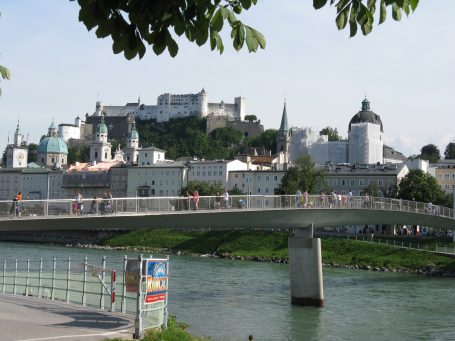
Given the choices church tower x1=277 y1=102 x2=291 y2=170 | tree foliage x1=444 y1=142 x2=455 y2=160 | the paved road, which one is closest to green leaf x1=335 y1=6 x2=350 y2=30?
the paved road

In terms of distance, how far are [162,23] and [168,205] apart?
80.2 ft

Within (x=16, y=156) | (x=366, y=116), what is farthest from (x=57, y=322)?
(x=16, y=156)

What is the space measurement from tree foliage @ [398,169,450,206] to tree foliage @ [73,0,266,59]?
7861cm

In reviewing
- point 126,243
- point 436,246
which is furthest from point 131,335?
point 126,243

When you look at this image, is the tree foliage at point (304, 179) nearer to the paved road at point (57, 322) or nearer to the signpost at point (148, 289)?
the paved road at point (57, 322)

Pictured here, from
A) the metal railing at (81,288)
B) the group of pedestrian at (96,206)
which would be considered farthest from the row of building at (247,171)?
the group of pedestrian at (96,206)

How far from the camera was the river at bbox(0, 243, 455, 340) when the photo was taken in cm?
2552

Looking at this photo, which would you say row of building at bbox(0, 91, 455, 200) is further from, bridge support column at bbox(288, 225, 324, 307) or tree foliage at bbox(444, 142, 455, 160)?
bridge support column at bbox(288, 225, 324, 307)

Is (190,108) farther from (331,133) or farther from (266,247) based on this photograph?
(266,247)

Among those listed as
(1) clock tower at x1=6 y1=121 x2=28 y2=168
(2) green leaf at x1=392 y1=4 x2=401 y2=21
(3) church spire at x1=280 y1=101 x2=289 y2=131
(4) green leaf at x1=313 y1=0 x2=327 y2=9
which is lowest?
(4) green leaf at x1=313 y1=0 x2=327 y2=9

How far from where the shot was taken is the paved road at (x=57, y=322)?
1401cm

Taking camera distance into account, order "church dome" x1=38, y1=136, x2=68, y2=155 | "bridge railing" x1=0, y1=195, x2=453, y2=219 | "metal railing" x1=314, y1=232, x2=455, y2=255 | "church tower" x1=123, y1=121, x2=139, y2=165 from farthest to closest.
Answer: "church dome" x1=38, y1=136, x2=68, y2=155, "church tower" x1=123, y1=121, x2=139, y2=165, "metal railing" x1=314, y1=232, x2=455, y2=255, "bridge railing" x1=0, y1=195, x2=453, y2=219

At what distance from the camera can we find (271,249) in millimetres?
67375

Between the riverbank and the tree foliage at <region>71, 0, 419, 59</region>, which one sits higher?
the tree foliage at <region>71, 0, 419, 59</region>
